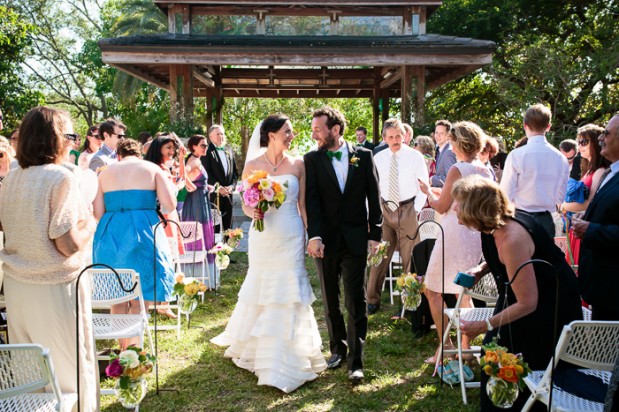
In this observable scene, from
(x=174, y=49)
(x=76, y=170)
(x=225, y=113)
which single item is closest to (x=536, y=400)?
(x=76, y=170)

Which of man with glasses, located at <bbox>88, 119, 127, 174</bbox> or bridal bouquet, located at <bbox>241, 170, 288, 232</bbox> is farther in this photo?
man with glasses, located at <bbox>88, 119, 127, 174</bbox>

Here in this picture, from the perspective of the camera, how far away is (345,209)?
5.31 meters

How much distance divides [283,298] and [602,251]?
261cm

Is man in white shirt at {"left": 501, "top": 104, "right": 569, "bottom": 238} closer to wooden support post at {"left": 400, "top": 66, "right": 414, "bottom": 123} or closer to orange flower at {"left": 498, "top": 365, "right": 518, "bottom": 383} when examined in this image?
orange flower at {"left": 498, "top": 365, "right": 518, "bottom": 383}

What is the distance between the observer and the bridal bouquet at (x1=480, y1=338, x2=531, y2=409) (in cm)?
305

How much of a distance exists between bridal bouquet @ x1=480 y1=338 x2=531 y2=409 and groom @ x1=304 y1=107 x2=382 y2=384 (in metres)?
2.19

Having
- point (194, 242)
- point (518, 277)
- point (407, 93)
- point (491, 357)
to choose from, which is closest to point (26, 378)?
point (491, 357)

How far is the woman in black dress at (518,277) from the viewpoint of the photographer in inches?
144

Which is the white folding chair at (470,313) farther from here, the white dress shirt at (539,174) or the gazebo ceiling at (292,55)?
the gazebo ceiling at (292,55)

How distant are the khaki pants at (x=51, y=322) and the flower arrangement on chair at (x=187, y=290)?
1148mm

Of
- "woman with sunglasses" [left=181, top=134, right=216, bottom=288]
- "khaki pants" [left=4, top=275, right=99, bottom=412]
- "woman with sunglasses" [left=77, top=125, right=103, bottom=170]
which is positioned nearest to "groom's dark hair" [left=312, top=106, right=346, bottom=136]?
"khaki pants" [left=4, top=275, right=99, bottom=412]

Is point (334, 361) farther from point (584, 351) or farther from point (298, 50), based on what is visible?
point (298, 50)

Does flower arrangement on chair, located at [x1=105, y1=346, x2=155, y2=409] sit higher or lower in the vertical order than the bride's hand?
lower

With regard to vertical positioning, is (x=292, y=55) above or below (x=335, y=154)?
above
